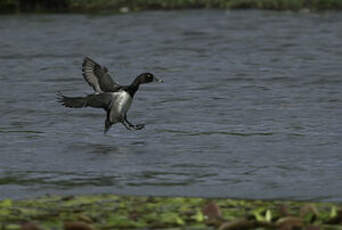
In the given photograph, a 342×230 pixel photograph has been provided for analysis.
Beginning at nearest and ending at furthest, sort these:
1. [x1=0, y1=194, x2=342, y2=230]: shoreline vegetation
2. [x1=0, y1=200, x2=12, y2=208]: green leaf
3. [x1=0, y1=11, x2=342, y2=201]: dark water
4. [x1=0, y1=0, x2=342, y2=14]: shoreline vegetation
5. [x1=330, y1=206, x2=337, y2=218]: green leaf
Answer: [x1=0, y1=194, x2=342, y2=230]: shoreline vegetation → [x1=330, y1=206, x2=337, y2=218]: green leaf → [x1=0, y1=200, x2=12, y2=208]: green leaf → [x1=0, y1=11, x2=342, y2=201]: dark water → [x1=0, y1=0, x2=342, y2=14]: shoreline vegetation

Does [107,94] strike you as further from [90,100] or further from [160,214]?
[160,214]

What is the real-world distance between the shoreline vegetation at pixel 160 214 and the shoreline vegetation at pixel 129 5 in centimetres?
1589

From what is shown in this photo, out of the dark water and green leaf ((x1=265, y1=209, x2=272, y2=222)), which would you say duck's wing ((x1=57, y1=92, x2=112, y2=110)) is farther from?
green leaf ((x1=265, y1=209, x2=272, y2=222))

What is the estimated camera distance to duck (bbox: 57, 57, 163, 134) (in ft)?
35.6

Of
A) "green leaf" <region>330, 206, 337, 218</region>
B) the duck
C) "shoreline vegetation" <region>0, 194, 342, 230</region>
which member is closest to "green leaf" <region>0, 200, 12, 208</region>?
"shoreline vegetation" <region>0, 194, 342, 230</region>

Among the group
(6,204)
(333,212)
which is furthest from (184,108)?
(333,212)

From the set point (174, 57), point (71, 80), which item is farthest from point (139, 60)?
point (71, 80)

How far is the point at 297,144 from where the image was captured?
34.2ft

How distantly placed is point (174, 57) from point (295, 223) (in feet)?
38.0

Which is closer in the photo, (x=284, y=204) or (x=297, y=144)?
(x=284, y=204)

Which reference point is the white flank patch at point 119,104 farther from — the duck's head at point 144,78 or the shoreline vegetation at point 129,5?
the shoreline vegetation at point 129,5

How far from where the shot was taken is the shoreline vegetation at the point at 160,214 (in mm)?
6664

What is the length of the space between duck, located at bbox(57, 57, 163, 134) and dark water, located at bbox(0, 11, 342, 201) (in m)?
0.36

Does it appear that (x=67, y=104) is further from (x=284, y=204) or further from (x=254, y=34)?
(x=254, y=34)
